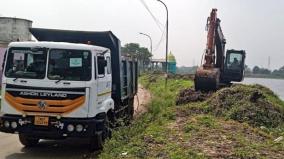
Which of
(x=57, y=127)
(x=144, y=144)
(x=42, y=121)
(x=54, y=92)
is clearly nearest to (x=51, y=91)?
(x=54, y=92)

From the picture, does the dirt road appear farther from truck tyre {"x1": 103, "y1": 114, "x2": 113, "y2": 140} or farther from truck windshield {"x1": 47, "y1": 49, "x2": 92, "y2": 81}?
truck windshield {"x1": 47, "y1": 49, "x2": 92, "y2": 81}

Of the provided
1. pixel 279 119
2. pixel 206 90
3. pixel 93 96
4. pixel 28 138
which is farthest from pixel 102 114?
pixel 206 90

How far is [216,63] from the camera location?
30.7 m

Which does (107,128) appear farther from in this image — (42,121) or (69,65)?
(69,65)

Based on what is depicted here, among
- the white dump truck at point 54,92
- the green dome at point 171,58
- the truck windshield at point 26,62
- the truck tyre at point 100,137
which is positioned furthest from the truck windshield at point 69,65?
the green dome at point 171,58

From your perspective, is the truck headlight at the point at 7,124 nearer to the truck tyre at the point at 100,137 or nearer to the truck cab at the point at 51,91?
the truck cab at the point at 51,91

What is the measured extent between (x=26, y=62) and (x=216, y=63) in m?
20.3

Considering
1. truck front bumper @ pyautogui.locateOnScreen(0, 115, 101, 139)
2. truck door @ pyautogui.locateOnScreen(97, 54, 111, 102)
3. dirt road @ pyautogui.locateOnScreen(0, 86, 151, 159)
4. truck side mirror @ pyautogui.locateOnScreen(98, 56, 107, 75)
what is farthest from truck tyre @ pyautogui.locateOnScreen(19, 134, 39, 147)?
truck side mirror @ pyautogui.locateOnScreen(98, 56, 107, 75)

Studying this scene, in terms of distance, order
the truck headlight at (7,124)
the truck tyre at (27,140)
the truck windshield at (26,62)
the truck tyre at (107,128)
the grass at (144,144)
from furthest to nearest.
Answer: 1. the truck tyre at (27,140)
2. the truck tyre at (107,128)
3. the truck windshield at (26,62)
4. the truck headlight at (7,124)
5. the grass at (144,144)

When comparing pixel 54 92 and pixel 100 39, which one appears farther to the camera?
pixel 100 39

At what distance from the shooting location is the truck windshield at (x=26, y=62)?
11609 millimetres

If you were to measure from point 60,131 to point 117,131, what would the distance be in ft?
5.53

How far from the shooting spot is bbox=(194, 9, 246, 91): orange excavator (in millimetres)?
25062

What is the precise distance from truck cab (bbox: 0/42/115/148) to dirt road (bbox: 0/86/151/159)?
20.3 inches
